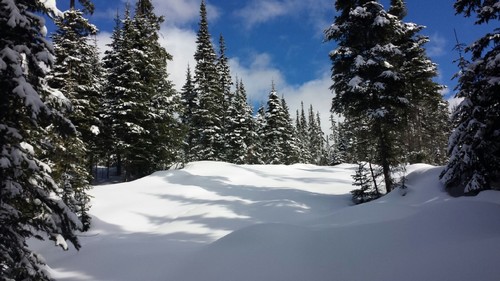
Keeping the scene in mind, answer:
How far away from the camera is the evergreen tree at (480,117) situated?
967 cm

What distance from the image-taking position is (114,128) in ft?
78.3

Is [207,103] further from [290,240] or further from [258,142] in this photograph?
[290,240]

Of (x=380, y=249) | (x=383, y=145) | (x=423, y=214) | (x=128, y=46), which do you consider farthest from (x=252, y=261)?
(x=128, y=46)

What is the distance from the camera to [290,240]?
759cm

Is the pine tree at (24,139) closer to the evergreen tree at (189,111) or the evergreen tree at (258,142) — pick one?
the evergreen tree at (189,111)

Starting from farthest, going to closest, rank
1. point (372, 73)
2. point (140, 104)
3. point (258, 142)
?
point (258, 142)
point (140, 104)
point (372, 73)

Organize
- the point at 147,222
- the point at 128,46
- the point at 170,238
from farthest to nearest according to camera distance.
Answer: the point at 128,46
the point at 147,222
the point at 170,238

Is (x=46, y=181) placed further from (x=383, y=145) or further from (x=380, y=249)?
(x=383, y=145)

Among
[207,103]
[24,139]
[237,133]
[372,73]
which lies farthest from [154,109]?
[24,139]

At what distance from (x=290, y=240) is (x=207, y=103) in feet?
93.8

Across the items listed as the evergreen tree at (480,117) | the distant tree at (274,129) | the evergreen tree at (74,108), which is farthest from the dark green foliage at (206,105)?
the evergreen tree at (480,117)

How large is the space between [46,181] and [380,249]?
23.1 ft

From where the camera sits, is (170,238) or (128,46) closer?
(170,238)

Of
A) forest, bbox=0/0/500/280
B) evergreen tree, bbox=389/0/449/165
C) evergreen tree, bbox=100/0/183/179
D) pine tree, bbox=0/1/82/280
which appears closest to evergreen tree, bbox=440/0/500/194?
forest, bbox=0/0/500/280
